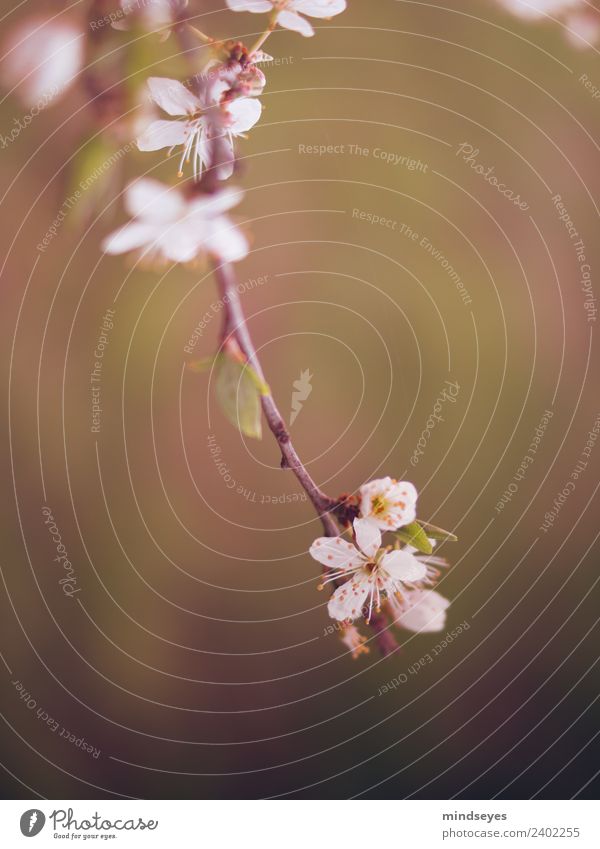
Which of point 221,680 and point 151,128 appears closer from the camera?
point 151,128

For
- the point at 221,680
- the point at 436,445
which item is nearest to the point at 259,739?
the point at 221,680

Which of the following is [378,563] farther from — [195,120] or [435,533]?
[195,120]

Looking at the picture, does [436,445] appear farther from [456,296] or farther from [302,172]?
[302,172]

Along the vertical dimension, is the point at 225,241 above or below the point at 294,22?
below
